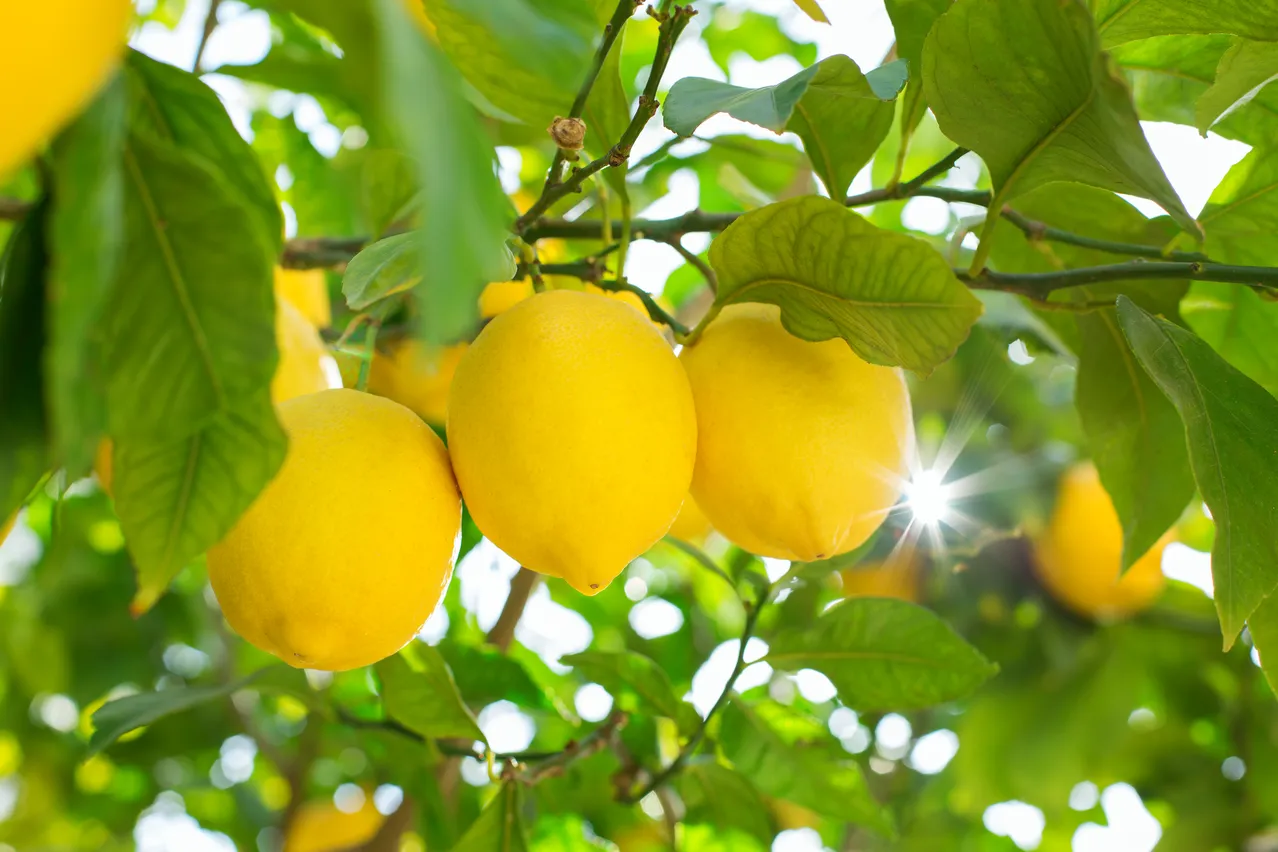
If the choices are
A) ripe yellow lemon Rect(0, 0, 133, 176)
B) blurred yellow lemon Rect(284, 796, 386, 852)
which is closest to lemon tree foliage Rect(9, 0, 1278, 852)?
ripe yellow lemon Rect(0, 0, 133, 176)

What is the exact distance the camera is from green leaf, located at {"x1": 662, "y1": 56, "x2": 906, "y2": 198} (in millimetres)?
596

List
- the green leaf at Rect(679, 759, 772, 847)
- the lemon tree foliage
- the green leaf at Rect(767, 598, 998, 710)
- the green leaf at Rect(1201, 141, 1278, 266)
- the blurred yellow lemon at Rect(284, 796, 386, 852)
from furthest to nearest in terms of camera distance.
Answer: the blurred yellow lemon at Rect(284, 796, 386, 852)
the green leaf at Rect(679, 759, 772, 847)
the green leaf at Rect(767, 598, 998, 710)
the green leaf at Rect(1201, 141, 1278, 266)
the lemon tree foliage

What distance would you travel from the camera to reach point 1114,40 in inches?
28.7

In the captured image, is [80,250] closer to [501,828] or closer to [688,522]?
[501,828]

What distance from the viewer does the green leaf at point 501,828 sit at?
0.91 metres

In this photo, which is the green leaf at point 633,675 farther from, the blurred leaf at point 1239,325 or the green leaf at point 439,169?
the green leaf at point 439,169

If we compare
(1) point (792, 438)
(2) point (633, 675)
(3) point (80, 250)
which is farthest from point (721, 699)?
(3) point (80, 250)

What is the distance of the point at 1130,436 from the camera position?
3.02ft

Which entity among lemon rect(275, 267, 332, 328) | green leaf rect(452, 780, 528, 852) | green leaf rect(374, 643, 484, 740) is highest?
lemon rect(275, 267, 332, 328)

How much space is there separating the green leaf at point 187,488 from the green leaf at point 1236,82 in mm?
601

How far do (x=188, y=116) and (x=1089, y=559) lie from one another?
5.17 ft

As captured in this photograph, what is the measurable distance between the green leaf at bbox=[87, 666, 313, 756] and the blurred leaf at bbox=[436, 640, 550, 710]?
0.51 feet

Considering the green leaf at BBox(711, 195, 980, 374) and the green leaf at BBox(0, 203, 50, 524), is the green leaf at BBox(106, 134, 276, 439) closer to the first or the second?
the green leaf at BBox(0, 203, 50, 524)

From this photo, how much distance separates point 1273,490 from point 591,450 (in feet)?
1.39
